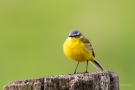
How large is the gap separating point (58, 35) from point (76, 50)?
759 cm

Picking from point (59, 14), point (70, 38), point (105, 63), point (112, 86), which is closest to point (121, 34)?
point (105, 63)

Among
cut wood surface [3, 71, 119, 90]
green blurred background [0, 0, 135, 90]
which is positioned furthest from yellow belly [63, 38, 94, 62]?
cut wood surface [3, 71, 119, 90]

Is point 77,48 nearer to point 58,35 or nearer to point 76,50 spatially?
point 76,50

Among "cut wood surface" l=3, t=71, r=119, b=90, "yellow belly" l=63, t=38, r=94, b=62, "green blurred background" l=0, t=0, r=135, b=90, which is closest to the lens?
"cut wood surface" l=3, t=71, r=119, b=90

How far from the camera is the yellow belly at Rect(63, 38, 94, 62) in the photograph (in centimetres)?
967

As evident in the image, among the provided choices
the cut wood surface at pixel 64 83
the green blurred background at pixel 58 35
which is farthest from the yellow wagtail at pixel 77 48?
the cut wood surface at pixel 64 83

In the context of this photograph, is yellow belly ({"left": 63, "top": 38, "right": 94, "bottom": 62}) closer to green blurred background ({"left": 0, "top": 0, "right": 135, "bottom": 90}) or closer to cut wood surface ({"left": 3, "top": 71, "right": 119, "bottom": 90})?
green blurred background ({"left": 0, "top": 0, "right": 135, "bottom": 90})

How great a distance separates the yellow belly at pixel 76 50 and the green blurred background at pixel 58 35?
2.67 metres

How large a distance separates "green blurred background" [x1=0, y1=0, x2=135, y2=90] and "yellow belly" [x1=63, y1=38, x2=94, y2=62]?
267 centimetres

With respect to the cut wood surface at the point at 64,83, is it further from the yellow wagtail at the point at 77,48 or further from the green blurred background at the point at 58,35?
the green blurred background at the point at 58,35

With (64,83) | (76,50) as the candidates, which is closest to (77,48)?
(76,50)

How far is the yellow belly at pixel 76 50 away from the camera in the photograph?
967cm

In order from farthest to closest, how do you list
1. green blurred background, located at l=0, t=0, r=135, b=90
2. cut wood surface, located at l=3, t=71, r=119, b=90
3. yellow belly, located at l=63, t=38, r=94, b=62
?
green blurred background, located at l=0, t=0, r=135, b=90 → yellow belly, located at l=63, t=38, r=94, b=62 → cut wood surface, located at l=3, t=71, r=119, b=90

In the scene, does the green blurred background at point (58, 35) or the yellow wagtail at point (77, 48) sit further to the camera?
the green blurred background at point (58, 35)
